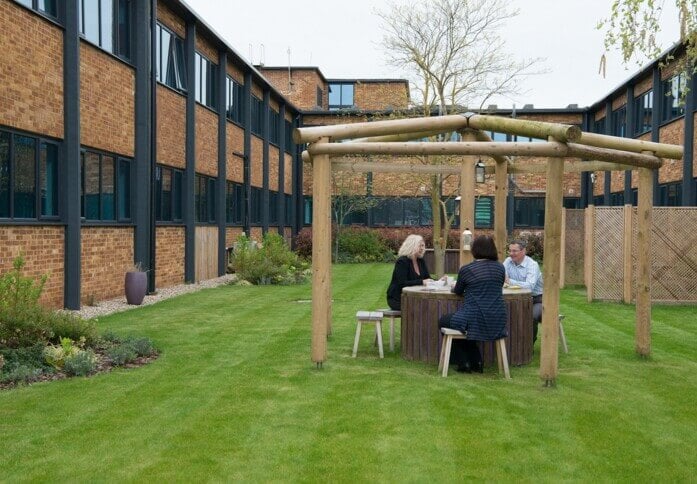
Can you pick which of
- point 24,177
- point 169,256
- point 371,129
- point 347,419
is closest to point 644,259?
point 371,129

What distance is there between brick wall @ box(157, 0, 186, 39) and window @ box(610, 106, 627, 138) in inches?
686

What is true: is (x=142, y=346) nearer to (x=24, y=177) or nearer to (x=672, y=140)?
(x=24, y=177)

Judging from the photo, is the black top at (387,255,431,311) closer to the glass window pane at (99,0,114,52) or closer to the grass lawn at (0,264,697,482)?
the grass lawn at (0,264,697,482)

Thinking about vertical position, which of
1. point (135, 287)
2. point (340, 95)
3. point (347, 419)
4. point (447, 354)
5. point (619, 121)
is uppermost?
point (340, 95)

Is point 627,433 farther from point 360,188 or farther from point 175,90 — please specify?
point 360,188

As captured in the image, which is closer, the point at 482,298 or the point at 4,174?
the point at 482,298

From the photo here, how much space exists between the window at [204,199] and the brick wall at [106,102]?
483 centimetres

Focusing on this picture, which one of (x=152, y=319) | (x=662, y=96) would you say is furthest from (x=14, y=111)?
(x=662, y=96)

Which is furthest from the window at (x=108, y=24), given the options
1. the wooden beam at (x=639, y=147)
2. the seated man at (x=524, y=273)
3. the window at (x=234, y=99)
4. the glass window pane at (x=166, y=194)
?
the wooden beam at (x=639, y=147)

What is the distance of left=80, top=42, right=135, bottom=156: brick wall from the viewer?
15.0 metres

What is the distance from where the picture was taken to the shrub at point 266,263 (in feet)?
69.8

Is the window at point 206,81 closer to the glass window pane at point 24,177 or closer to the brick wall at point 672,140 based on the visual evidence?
the glass window pane at point 24,177

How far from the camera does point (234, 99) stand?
26.5 meters

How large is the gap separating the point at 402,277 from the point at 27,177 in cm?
663
